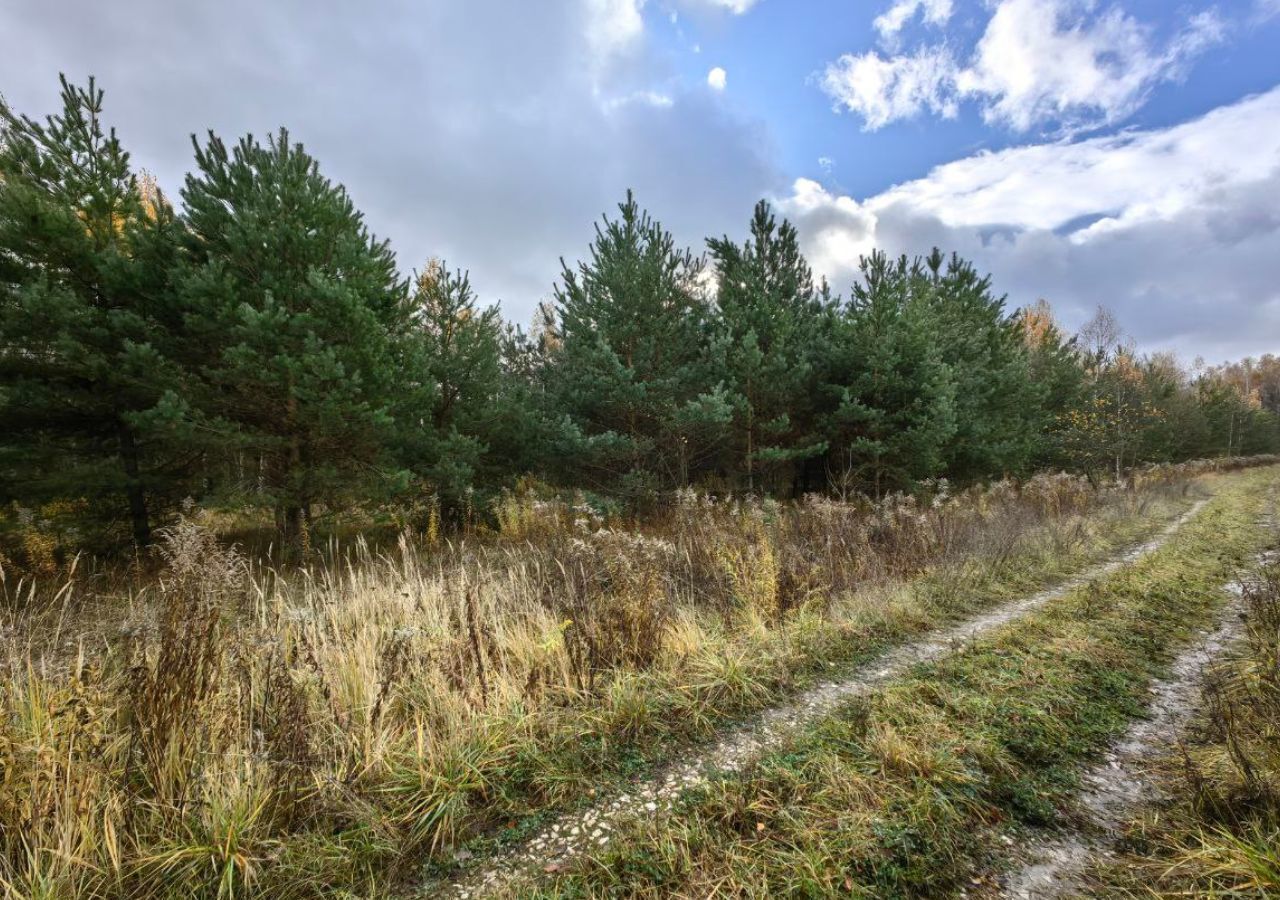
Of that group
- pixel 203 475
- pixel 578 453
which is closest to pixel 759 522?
pixel 578 453

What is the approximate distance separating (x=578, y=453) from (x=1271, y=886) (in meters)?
9.20

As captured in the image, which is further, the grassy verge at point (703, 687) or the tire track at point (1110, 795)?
the grassy verge at point (703, 687)

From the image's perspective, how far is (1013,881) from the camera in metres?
2.08

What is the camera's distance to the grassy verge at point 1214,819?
1931mm

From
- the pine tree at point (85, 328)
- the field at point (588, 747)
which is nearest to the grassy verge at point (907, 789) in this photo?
the field at point (588, 747)

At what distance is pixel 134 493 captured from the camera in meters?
8.01

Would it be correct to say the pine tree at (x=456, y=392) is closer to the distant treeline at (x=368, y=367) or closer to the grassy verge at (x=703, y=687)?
the distant treeline at (x=368, y=367)

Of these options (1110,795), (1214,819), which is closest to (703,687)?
(1110,795)

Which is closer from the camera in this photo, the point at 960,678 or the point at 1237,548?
the point at 960,678

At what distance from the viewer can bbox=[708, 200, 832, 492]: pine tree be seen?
35.9 feet

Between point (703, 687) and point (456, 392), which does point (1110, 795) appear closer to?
point (703, 687)

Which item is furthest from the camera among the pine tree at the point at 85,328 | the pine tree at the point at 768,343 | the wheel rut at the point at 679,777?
the pine tree at the point at 768,343

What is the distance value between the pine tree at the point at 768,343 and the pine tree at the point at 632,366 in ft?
2.77

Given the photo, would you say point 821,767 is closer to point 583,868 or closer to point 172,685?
point 583,868
